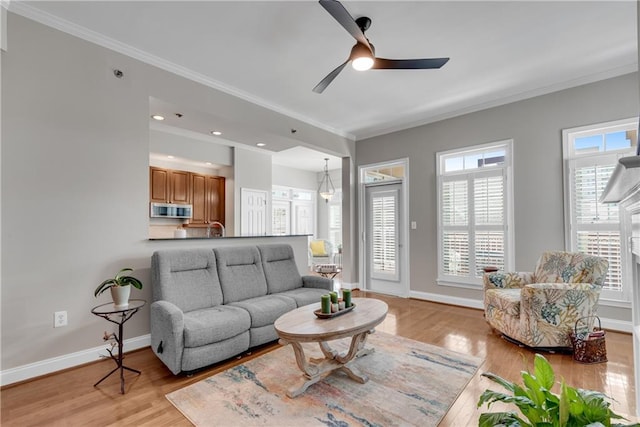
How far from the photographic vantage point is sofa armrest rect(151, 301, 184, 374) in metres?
2.38

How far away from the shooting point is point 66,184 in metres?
2.67

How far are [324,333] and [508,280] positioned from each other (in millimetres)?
2669

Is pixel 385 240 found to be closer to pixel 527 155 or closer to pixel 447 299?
pixel 447 299

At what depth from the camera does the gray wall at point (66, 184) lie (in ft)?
7.94

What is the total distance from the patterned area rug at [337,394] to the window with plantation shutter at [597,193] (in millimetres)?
2101

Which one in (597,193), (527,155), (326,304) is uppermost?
(527,155)

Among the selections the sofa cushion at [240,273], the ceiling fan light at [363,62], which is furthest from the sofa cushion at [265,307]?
the ceiling fan light at [363,62]

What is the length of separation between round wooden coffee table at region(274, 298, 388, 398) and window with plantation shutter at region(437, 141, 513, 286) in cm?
249

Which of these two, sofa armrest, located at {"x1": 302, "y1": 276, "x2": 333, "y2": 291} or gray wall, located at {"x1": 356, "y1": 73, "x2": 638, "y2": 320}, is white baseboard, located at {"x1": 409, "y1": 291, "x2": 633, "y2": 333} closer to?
gray wall, located at {"x1": 356, "y1": 73, "x2": 638, "y2": 320}

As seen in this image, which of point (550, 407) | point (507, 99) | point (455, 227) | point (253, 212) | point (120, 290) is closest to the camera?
point (550, 407)

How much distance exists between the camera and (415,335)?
11.1ft

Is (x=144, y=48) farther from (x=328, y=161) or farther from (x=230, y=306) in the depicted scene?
(x=328, y=161)

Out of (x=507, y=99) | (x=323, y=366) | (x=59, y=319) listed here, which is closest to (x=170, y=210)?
(x=59, y=319)

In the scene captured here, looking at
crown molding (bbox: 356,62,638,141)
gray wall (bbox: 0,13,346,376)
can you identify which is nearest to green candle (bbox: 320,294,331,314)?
gray wall (bbox: 0,13,346,376)
